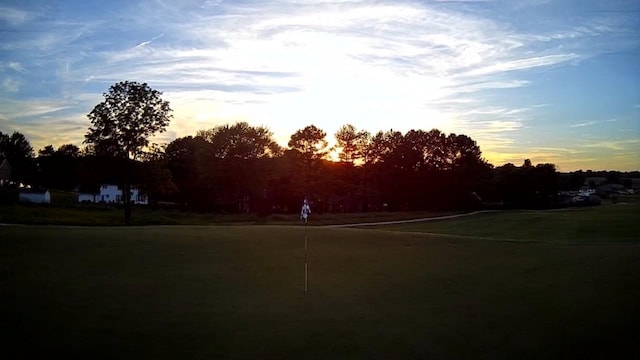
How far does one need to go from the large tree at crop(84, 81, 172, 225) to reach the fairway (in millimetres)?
24083

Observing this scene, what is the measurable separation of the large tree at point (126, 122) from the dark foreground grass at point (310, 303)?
24555 mm

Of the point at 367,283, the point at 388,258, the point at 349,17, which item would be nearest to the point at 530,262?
the point at 388,258

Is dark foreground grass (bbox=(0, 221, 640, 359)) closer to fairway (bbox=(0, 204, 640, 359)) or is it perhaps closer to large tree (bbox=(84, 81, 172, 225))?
fairway (bbox=(0, 204, 640, 359))

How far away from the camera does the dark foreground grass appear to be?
715 centimetres

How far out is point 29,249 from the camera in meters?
15.3

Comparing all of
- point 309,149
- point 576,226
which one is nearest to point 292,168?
point 309,149

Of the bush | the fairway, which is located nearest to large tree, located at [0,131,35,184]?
the bush

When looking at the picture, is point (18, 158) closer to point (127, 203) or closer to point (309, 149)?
point (309, 149)

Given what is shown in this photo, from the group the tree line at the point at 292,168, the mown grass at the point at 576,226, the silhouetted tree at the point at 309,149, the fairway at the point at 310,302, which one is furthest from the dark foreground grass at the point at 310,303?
the silhouetted tree at the point at 309,149

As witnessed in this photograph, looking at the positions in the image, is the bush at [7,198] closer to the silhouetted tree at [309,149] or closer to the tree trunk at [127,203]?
the tree trunk at [127,203]

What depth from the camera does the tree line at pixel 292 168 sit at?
4059 cm

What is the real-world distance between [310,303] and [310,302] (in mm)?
78

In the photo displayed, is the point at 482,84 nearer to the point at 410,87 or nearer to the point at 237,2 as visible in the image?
the point at 410,87

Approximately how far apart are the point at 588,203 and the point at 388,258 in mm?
31832
